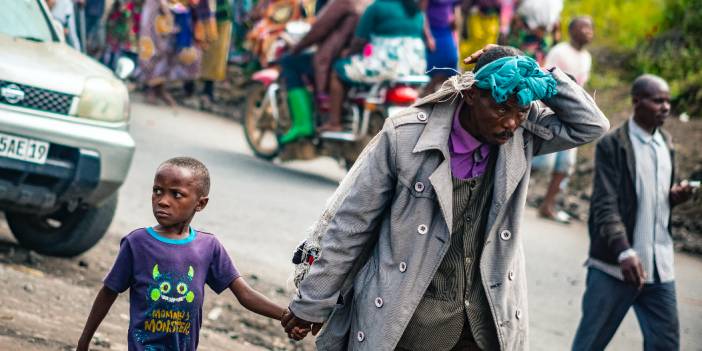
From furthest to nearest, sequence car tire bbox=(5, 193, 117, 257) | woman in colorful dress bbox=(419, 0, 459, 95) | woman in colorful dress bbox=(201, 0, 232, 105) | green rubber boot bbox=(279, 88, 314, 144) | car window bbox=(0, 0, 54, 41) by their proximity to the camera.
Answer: woman in colorful dress bbox=(201, 0, 232, 105) → woman in colorful dress bbox=(419, 0, 459, 95) → green rubber boot bbox=(279, 88, 314, 144) → car window bbox=(0, 0, 54, 41) → car tire bbox=(5, 193, 117, 257)

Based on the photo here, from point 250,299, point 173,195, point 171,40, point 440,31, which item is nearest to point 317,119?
point 440,31

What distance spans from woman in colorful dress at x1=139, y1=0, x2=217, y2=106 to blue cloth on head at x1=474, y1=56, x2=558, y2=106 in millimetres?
12713

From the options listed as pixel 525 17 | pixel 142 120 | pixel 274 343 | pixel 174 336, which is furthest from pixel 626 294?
pixel 142 120

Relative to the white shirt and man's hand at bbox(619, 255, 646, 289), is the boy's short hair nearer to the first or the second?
man's hand at bbox(619, 255, 646, 289)

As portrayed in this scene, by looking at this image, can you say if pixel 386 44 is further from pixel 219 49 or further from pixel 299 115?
pixel 219 49

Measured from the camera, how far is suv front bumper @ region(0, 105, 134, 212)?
6344 millimetres

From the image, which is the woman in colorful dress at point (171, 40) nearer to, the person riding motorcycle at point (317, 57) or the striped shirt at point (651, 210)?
the person riding motorcycle at point (317, 57)

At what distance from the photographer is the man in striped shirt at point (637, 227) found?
5.54 m

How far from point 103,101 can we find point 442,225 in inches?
144

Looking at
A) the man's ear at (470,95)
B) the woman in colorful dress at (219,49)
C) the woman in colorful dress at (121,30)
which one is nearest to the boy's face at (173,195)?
the man's ear at (470,95)

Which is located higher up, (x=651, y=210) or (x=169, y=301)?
(x=169, y=301)

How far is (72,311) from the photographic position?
605 centimetres

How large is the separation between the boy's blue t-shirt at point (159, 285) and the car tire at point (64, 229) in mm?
3248

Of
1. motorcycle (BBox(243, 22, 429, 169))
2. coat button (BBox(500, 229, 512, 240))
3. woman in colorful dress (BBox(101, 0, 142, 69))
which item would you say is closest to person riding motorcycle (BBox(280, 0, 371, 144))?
motorcycle (BBox(243, 22, 429, 169))
